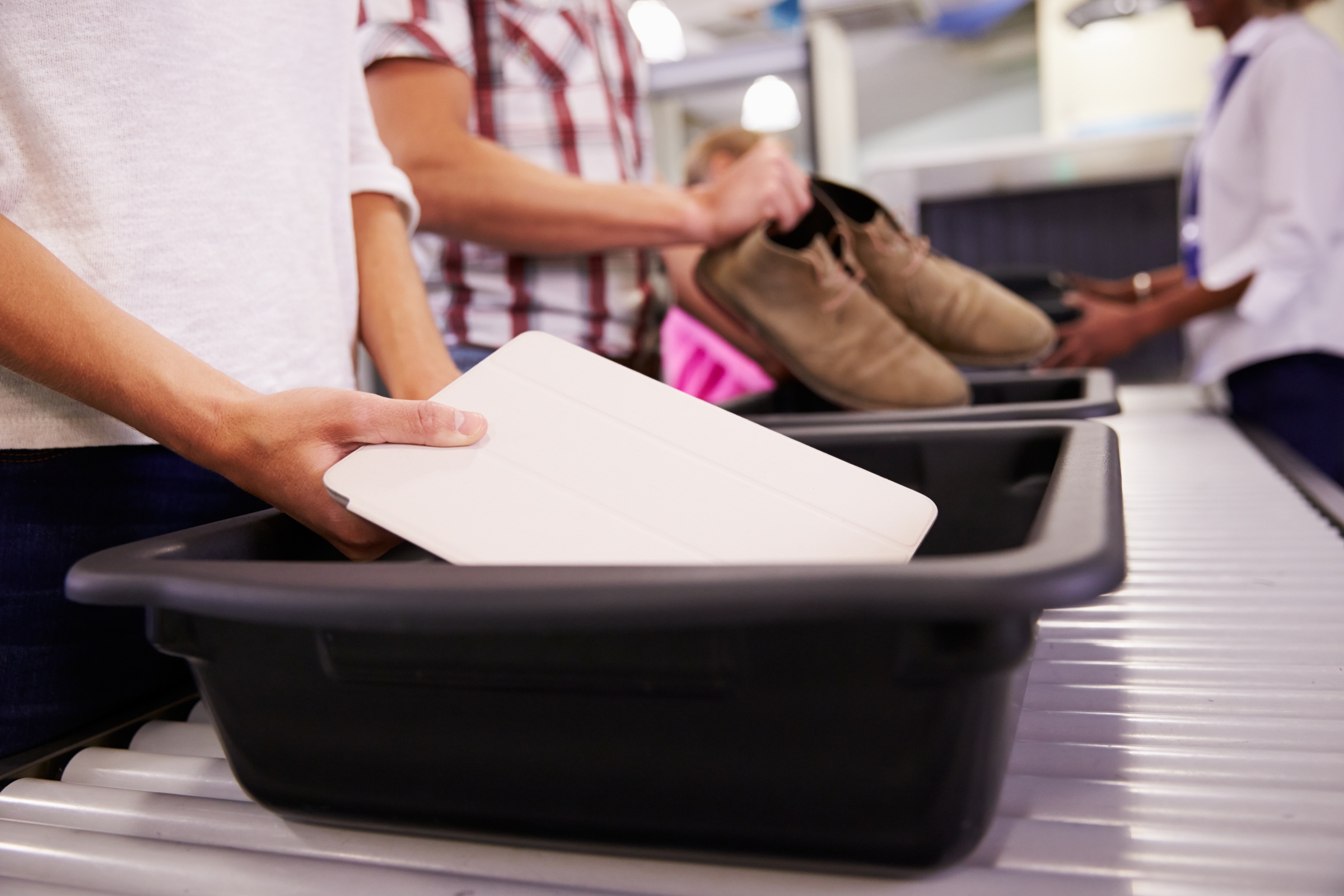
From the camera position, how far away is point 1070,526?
275mm

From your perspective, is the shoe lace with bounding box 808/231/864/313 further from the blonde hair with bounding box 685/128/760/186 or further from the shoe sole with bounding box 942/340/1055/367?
the blonde hair with bounding box 685/128/760/186

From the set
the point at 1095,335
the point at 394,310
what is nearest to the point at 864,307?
the point at 394,310

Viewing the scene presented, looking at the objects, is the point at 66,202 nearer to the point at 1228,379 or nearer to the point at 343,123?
the point at 343,123

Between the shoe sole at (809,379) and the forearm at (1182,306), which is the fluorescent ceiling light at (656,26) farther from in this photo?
the shoe sole at (809,379)

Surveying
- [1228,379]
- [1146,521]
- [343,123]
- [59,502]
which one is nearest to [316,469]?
[59,502]

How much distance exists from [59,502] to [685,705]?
15.1 inches

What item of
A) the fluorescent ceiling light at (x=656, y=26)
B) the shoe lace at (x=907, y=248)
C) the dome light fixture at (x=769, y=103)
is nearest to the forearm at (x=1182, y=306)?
the shoe lace at (x=907, y=248)

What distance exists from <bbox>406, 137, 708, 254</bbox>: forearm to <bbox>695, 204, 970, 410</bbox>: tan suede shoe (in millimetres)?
83

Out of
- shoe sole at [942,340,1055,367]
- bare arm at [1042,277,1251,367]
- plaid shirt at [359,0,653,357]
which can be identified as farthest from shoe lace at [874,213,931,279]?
bare arm at [1042,277,1251,367]

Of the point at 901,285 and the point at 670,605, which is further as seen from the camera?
the point at 901,285

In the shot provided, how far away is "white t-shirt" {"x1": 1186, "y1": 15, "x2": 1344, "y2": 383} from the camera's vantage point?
5.11 feet

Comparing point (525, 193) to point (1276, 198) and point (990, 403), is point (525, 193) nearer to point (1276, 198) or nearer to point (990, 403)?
point (990, 403)

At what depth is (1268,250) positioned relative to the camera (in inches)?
63.4

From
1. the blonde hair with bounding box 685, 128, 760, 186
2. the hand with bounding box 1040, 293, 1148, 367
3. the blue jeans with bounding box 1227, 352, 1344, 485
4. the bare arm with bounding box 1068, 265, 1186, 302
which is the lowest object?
the blue jeans with bounding box 1227, 352, 1344, 485
